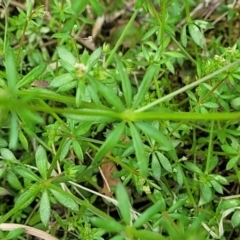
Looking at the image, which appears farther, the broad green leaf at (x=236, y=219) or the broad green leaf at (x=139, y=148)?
the broad green leaf at (x=236, y=219)

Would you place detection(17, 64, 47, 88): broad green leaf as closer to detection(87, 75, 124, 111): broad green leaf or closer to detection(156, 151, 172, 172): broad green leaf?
detection(87, 75, 124, 111): broad green leaf

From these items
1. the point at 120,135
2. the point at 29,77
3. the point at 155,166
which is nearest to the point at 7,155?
the point at 29,77

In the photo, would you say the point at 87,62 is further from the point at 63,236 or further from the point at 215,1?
the point at 215,1

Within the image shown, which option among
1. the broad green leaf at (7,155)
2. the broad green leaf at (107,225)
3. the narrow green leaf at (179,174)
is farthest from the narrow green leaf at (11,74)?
the narrow green leaf at (179,174)

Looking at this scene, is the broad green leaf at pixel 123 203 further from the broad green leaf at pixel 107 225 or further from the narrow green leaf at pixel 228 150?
the narrow green leaf at pixel 228 150

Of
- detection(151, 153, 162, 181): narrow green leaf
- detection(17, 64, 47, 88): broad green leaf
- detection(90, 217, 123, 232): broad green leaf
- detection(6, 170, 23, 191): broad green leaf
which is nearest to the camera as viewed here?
detection(90, 217, 123, 232): broad green leaf

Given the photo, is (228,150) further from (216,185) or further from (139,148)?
(139,148)

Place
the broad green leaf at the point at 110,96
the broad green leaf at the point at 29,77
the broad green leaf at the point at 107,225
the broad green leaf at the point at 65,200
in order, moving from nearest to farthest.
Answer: the broad green leaf at the point at 107,225 → the broad green leaf at the point at 110,96 → the broad green leaf at the point at 29,77 → the broad green leaf at the point at 65,200

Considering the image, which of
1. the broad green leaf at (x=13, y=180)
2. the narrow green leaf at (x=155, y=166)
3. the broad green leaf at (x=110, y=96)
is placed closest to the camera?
the broad green leaf at (x=110, y=96)

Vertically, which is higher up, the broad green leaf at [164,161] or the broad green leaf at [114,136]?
the broad green leaf at [114,136]

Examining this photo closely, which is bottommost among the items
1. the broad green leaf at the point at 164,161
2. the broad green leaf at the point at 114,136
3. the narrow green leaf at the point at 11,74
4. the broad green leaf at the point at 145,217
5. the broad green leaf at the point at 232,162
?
the broad green leaf at the point at 232,162

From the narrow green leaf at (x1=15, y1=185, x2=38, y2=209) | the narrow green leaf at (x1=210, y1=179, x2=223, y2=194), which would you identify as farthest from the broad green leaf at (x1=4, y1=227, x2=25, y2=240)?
the narrow green leaf at (x1=210, y1=179, x2=223, y2=194)

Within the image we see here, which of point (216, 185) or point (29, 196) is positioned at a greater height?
point (29, 196)
